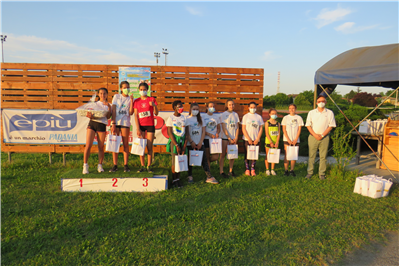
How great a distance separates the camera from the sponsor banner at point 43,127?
7160 mm

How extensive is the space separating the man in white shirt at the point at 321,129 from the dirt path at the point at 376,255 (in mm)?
2906

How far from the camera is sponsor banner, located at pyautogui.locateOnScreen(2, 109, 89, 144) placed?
7.16 m

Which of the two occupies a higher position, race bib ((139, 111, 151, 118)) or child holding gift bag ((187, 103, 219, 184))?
race bib ((139, 111, 151, 118))

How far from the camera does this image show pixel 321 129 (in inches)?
242

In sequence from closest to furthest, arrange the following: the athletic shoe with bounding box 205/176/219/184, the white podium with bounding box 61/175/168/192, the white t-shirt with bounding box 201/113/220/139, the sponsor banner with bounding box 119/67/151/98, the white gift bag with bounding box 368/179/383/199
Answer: the white gift bag with bounding box 368/179/383/199, the white podium with bounding box 61/175/168/192, the athletic shoe with bounding box 205/176/219/184, the white t-shirt with bounding box 201/113/220/139, the sponsor banner with bounding box 119/67/151/98

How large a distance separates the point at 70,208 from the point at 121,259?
1.96 meters

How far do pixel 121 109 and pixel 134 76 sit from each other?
236cm

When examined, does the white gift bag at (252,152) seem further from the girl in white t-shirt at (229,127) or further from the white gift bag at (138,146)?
the white gift bag at (138,146)

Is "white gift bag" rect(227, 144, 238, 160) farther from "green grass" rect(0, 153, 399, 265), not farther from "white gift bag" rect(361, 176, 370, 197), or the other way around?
"white gift bag" rect(361, 176, 370, 197)

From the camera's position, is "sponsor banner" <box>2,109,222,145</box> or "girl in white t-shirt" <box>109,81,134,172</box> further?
"sponsor banner" <box>2,109,222,145</box>

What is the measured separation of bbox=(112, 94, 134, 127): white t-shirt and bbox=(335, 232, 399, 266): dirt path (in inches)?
181

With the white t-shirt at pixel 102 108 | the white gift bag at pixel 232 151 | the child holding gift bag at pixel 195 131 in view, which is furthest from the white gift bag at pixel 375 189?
the white t-shirt at pixel 102 108

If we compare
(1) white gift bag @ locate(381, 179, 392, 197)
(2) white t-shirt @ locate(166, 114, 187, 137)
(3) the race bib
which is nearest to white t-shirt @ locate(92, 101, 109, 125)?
(3) the race bib

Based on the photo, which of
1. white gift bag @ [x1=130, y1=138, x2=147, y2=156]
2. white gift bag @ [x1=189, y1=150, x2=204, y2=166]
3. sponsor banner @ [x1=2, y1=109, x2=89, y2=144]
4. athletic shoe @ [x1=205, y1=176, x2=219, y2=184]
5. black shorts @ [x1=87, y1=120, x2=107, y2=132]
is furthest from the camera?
sponsor banner @ [x1=2, y1=109, x2=89, y2=144]
